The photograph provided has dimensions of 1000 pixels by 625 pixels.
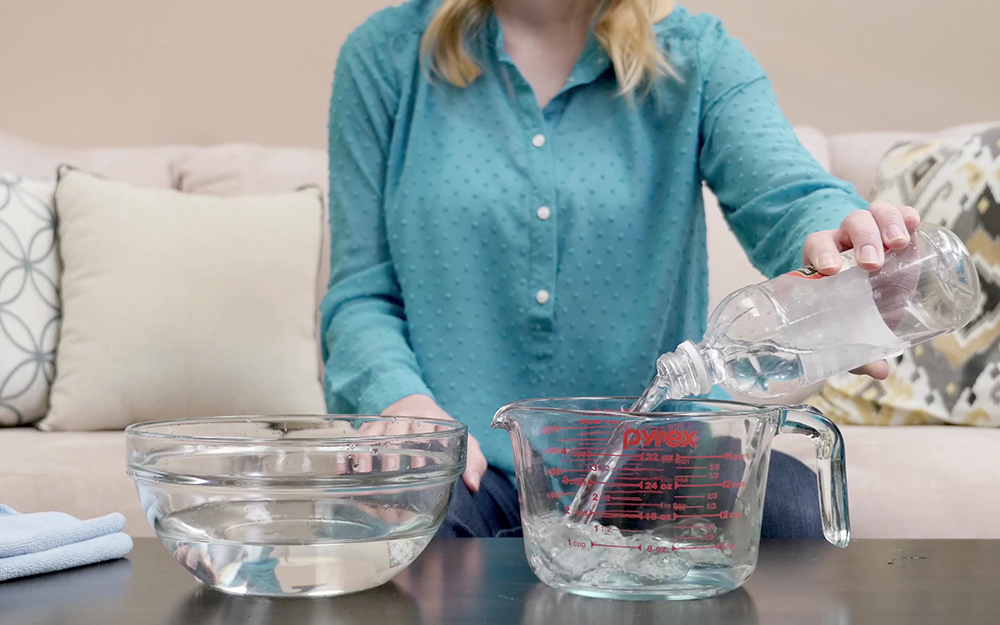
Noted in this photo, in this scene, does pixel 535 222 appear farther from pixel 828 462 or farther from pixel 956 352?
pixel 956 352

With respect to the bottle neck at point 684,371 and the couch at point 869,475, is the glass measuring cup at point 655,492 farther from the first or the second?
the couch at point 869,475

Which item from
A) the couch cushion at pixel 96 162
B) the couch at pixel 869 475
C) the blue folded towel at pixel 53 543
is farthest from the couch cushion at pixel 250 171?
the blue folded towel at pixel 53 543

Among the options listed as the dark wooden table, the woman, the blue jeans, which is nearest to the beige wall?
the woman

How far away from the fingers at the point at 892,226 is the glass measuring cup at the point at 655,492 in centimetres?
16

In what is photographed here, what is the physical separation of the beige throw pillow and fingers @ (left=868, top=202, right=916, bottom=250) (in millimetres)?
1053

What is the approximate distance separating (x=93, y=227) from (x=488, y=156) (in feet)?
2.46

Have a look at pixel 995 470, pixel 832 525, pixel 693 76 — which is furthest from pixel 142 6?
pixel 832 525

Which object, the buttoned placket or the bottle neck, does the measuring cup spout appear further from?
the buttoned placket

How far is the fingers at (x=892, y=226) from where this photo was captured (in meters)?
0.60

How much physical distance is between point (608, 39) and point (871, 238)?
560 millimetres

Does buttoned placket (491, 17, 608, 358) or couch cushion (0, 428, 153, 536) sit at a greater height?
buttoned placket (491, 17, 608, 358)

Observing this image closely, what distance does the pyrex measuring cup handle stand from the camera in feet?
1.64

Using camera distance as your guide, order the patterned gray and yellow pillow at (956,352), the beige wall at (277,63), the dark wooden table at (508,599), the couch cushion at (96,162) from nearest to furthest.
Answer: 1. the dark wooden table at (508,599)
2. the patterned gray and yellow pillow at (956,352)
3. the couch cushion at (96,162)
4. the beige wall at (277,63)

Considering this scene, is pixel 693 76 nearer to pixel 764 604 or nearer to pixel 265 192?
pixel 764 604
